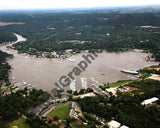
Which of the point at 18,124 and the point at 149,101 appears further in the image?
the point at 149,101

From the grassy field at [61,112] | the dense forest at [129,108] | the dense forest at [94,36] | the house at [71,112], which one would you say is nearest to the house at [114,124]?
the dense forest at [129,108]

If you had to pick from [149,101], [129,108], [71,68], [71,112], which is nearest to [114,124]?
[129,108]

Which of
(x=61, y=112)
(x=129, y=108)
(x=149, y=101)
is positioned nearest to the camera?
(x=129, y=108)

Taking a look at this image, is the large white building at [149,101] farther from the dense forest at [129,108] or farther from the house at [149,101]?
the dense forest at [129,108]

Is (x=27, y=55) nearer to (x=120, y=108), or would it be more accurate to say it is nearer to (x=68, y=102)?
(x=68, y=102)

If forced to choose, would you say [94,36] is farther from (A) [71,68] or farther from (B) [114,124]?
(B) [114,124]

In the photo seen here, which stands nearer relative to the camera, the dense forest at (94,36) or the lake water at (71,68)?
the lake water at (71,68)

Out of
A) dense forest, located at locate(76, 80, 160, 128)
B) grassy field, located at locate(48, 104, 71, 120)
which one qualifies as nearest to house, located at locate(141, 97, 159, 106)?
dense forest, located at locate(76, 80, 160, 128)
